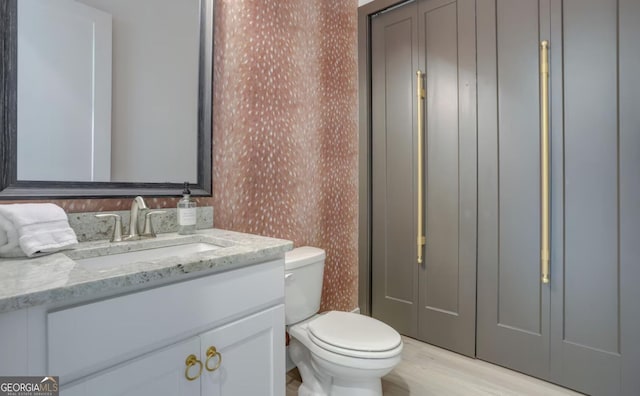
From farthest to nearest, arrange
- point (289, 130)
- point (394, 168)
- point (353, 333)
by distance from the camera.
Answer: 1. point (394, 168)
2. point (289, 130)
3. point (353, 333)

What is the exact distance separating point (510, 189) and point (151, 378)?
1843 millimetres

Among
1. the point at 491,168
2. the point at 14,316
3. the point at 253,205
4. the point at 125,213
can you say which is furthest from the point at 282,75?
the point at 14,316

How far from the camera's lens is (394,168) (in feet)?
7.09

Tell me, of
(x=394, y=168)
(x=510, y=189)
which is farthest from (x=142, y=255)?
(x=510, y=189)

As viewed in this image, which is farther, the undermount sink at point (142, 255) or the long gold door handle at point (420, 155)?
the long gold door handle at point (420, 155)

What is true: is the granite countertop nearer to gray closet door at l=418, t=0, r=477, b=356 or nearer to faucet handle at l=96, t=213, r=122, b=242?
faucet handle at l=96, t=213, r=122, b=242

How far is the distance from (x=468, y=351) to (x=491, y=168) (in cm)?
111

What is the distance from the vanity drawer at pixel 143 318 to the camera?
62cm

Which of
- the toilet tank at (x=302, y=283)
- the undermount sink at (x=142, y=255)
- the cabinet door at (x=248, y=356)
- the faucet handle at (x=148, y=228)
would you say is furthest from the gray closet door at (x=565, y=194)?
the faucet handle at (x=148, y=228)

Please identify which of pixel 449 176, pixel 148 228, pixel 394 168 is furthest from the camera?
pixel 394 168

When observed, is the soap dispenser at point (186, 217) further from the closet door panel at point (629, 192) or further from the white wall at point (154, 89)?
the closet door panel at point (629, 192)

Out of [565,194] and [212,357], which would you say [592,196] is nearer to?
[565,194]

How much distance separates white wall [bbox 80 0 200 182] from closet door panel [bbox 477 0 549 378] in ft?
5.25

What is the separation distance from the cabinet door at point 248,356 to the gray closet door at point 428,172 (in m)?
1.25
